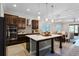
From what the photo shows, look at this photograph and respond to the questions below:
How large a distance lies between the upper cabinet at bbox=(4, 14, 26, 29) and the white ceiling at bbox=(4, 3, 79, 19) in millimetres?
154

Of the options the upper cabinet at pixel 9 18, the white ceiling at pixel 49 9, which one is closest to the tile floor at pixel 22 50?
the upper cabinet at pixel 9 18

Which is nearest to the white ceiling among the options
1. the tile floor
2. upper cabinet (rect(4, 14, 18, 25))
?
upper cabinet (rect(4, 14, 18, 25))

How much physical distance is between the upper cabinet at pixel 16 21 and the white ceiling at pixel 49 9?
15 centimetres

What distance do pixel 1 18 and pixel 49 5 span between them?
1.26 metres

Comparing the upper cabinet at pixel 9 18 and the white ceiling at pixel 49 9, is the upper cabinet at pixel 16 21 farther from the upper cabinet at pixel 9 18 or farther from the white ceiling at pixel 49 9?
the white ceiling at pixel 49 9

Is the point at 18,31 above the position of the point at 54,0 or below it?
below

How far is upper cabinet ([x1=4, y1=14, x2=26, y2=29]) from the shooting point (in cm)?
284

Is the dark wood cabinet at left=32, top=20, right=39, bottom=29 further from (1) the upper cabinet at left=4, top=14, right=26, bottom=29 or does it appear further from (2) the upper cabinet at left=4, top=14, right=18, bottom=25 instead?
(2) the upper cabinet at left=4, top=14, right=18, bottom=25

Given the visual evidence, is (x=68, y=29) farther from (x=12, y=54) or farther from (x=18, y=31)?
(x=12, y=54)

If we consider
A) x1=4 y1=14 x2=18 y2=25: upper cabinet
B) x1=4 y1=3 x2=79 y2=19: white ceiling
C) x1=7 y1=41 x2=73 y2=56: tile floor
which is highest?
x1=4 y1=3 x2=79 y2=19: white ceiling

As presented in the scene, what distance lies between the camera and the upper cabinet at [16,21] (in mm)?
2840

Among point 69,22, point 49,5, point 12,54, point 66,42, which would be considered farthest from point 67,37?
point 12,54

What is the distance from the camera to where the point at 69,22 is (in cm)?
293

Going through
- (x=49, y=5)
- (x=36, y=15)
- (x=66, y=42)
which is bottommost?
(x=66, y=42)
